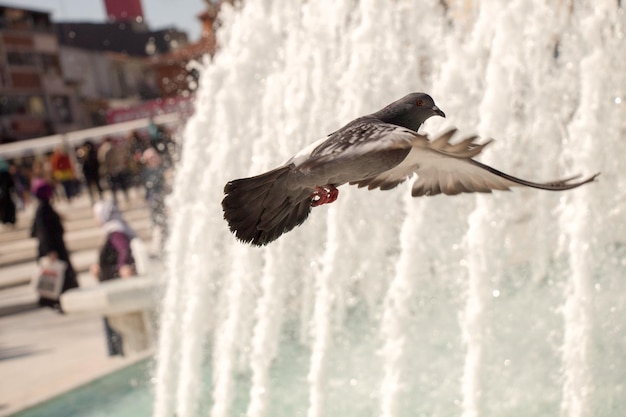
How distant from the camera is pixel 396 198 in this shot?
19.6 ft

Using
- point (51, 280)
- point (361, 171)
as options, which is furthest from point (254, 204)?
point (51, 280)

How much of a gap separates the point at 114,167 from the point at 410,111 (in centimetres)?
1250

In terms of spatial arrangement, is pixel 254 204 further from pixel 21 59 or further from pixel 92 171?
pixel 21 59

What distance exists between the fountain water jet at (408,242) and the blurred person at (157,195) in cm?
374

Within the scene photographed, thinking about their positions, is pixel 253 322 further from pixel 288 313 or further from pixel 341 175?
pixel 341 175

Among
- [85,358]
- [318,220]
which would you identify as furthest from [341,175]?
[85,358]

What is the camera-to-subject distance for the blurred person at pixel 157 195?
9406mm

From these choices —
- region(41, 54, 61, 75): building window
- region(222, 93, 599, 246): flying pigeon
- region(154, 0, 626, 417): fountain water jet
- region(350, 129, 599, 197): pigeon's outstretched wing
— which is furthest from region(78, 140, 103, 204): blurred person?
region(41, 54, 61, 75): building window

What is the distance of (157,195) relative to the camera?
32.4 feet

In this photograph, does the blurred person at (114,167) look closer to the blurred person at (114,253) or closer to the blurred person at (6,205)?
the blurred person at (6,205)

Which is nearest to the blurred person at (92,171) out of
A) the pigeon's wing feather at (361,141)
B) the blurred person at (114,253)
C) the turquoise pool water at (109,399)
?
the blurred person at (114,253)

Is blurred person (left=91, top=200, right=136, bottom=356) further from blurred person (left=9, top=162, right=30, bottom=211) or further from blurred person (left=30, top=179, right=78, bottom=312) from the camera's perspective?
blurred person (left=9, top=162, right=30, bottom=211)

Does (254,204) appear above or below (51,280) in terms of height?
above

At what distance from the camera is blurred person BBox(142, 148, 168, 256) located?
30.9 feet
